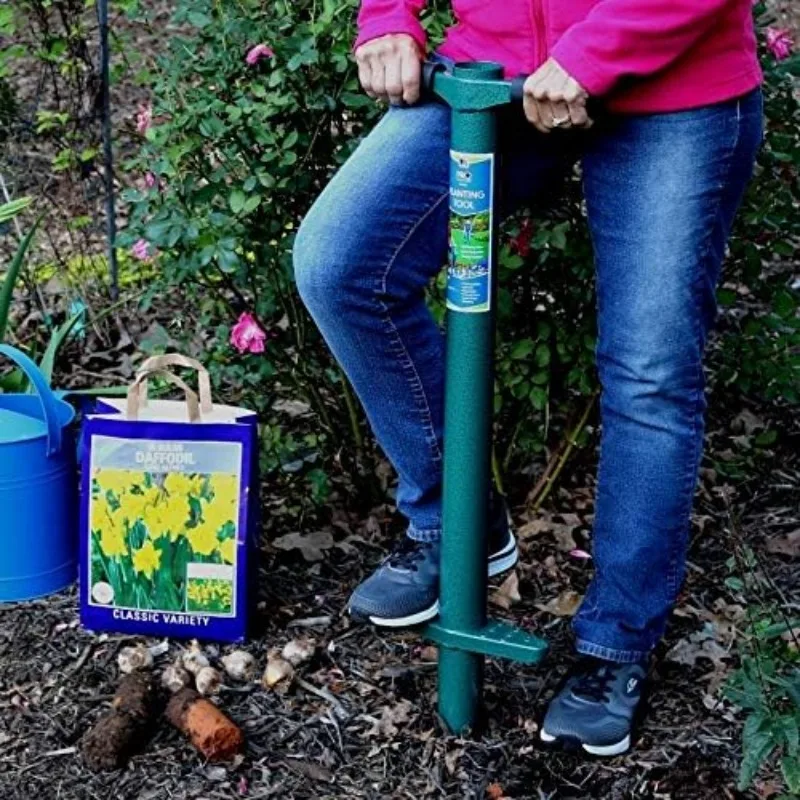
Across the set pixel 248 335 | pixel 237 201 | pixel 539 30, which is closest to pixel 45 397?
pixel 248 335

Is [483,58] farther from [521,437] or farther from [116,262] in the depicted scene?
[116,262]

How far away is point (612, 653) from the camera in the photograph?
2904 mm

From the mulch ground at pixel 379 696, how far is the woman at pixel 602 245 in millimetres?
127

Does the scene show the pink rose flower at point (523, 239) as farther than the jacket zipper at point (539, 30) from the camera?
Yes

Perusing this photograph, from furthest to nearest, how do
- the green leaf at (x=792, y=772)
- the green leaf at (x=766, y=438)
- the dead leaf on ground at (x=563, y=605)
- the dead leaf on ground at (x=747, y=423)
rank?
the dead leaf on ground at (x=747, y=423) → the green leaf at (x=766, y=438) → the dead leaf on ground at (x=563, y=605) → the green leaf at (x=792, y=772)

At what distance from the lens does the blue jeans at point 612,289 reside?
2588 mm

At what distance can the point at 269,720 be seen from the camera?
10.1ft

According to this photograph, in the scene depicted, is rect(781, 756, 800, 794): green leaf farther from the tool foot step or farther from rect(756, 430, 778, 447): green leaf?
rect(756, 430, 778, 447): green leaf

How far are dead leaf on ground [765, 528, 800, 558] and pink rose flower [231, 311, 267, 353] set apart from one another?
1.28m

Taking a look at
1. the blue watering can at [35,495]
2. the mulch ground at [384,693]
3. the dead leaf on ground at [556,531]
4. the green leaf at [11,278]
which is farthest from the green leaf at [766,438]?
the green leaf at [11,278]

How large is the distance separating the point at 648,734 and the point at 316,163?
140cm

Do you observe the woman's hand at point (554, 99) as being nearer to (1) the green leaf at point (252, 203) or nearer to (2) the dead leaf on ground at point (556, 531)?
(1) the green leaf at point (252, 203)

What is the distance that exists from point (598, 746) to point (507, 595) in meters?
0.64

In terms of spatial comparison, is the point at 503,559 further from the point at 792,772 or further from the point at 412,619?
the point at 792,772
